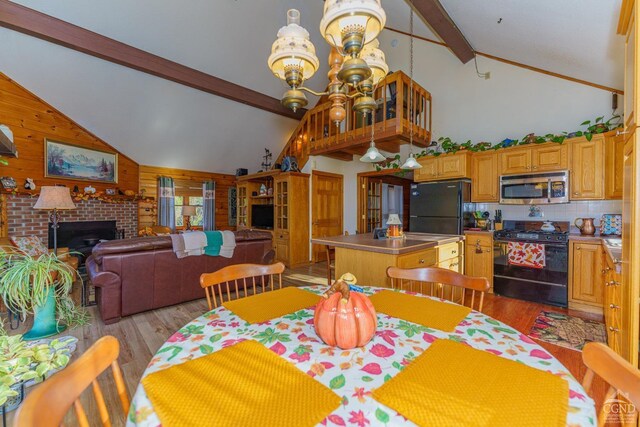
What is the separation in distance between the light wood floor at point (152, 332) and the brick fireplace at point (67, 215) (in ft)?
8.25

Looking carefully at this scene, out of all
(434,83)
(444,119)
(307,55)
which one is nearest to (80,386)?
(307,55)

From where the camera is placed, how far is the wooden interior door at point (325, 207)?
19.1 ft

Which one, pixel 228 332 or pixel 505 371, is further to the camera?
pixel 228 332

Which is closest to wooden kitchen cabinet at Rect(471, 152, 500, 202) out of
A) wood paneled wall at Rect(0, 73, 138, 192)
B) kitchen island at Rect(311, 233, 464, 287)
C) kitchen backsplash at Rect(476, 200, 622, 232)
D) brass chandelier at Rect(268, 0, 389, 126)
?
kitchen backsplash at Rect(476, 200, 622, 232)

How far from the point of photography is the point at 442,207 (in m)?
4.14

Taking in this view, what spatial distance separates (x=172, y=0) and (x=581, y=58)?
4956 mm

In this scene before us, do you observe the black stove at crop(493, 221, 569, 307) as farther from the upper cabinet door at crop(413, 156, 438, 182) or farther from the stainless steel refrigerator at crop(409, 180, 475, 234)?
the upper cabinet door at crop(413, 156, 438, 182)

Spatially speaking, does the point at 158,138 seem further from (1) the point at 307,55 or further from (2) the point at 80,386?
(2) the point at 80,386

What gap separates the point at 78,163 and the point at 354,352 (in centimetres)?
611

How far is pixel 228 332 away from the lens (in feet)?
3.31

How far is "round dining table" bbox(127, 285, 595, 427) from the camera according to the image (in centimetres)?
61

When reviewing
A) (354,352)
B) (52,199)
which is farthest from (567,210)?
(52,199)

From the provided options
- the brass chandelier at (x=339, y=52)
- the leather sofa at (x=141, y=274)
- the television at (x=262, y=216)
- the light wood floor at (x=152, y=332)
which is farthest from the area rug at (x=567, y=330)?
the television at (x=262, y=216)

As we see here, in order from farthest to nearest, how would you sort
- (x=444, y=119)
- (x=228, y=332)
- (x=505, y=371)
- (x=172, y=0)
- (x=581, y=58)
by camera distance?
(x=444, y=119)
(x=172, y=0)
(x=581, y=58)
(x=228, y=332)
(x=505, y=371)
